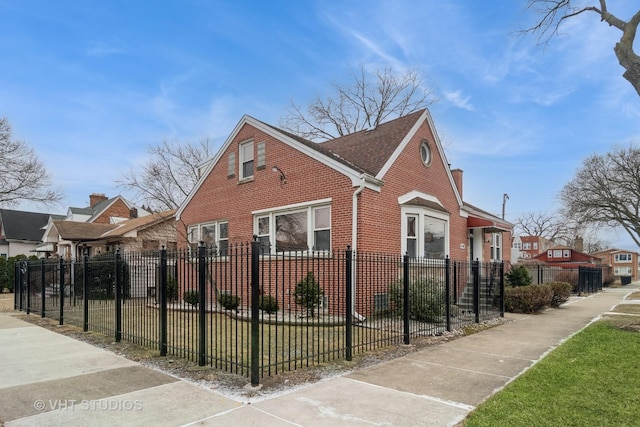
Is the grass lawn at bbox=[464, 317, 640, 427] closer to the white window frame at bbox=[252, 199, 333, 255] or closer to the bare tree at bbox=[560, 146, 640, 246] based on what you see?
the white window frame at bbox=[252, 199, 333, 255]

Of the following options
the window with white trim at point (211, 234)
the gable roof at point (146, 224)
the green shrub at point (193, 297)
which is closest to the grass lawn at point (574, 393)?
the green shrub at point (193, 297)

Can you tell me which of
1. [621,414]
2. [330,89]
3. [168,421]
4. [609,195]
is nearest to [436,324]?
[621,414]

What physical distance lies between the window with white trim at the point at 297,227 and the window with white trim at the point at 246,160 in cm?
187

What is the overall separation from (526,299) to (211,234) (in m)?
12.0

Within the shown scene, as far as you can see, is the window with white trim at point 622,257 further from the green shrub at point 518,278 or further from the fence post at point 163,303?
the fence post at point 163,303

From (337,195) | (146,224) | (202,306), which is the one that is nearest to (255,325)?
(202,306)

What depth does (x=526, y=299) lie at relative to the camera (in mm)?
13594

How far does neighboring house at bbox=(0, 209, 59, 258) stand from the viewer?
3884 centimetres

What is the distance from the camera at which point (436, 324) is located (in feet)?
32.8

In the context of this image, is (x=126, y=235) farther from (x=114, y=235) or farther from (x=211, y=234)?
(x=211, y=234)

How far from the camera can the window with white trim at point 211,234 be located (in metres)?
15.9

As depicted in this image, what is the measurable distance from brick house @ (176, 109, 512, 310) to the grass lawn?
5.40m

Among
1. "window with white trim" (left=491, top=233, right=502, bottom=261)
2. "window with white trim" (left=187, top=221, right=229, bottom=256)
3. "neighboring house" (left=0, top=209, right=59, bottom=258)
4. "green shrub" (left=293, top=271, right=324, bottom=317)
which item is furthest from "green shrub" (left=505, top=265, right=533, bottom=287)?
"neighboring house" (left=0, top=209, right=59, bottom=258)

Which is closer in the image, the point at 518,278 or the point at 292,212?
the point at 292,212
